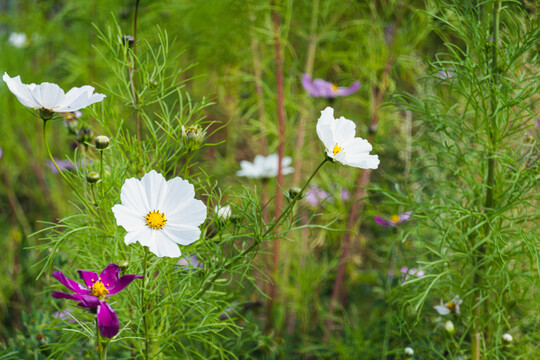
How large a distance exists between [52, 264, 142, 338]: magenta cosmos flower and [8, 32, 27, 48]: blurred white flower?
5.23 feet

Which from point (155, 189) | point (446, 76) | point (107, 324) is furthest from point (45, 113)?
point (446, 76)

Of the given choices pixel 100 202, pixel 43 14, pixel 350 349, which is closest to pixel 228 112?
pixel 43 14

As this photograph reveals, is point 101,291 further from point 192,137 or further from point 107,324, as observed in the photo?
point 192,137

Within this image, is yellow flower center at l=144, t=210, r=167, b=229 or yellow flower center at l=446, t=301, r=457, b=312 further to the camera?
yellow flower center at l=446, t=301, r=457, b=312

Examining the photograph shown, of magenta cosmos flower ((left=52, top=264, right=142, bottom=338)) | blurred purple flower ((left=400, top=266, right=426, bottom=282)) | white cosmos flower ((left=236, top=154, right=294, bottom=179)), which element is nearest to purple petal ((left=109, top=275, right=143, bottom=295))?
magenta cosmos flower ((left=52, top=264, right=142, bottom=338))

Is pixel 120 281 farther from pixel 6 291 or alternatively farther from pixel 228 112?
pixel 228 112

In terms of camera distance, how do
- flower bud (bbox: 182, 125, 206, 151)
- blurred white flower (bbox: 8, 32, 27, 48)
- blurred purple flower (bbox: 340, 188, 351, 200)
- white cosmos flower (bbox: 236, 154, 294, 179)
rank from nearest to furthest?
1. flower bud (bbox: 182, 125, 206, 151)
2. white cosmos flower (bbox: 236, 154, 294, 179)
3. blurred purple flower (bbox: 340, 188, 351, 200)
4. blurred white flower (bbox: 8, 32, 27, 48)

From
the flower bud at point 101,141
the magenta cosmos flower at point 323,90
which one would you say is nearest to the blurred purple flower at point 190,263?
the flower bud at point 101,141

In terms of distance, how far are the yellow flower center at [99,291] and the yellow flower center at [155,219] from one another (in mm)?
93

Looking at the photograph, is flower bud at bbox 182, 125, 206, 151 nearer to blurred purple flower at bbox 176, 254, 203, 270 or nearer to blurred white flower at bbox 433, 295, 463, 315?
blurred purple flower at bbox 176, 254, 203, 270

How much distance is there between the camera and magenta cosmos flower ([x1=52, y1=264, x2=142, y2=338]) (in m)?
0.56

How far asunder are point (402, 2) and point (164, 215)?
3.19 feet

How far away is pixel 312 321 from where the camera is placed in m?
1.47

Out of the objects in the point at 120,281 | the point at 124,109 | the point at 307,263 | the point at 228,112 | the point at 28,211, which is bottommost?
the point at 28,211
